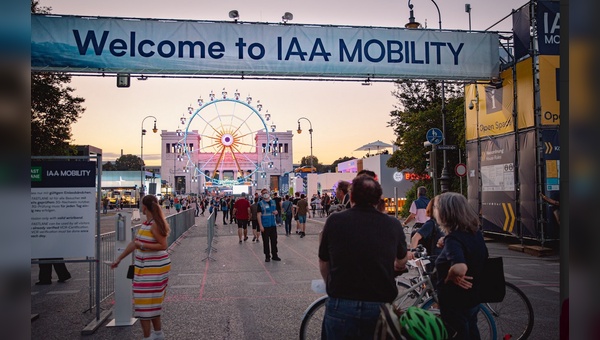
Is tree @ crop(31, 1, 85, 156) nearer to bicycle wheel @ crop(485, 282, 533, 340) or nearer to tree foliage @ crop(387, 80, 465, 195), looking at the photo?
tree foliage @ crop(387, 80, 465, 195)

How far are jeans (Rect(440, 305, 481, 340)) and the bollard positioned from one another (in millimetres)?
4537

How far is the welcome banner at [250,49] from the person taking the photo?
12555 mm

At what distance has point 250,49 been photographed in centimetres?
1349

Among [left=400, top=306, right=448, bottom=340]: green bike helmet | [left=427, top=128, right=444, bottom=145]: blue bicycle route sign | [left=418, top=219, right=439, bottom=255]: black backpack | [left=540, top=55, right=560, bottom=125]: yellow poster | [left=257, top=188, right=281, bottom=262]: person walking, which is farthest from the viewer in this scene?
[left=427, top=128, right=444, bottom=145]: blue bicycle route sign

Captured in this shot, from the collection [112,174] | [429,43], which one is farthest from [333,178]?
[112,174]

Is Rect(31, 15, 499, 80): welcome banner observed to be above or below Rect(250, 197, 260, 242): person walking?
above

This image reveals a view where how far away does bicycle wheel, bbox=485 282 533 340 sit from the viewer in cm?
550

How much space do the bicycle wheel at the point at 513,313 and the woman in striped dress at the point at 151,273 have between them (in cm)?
369

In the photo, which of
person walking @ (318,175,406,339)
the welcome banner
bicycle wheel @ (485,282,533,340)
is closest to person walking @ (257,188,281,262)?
the welcome banner

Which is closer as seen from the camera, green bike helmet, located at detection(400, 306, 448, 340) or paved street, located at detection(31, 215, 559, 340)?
green bike helmet, located at detection(400, 306, 448, 340)

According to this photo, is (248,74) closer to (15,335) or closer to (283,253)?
(283,253)

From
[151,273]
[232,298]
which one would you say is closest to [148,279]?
[151,273]

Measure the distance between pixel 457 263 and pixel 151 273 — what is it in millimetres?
3293

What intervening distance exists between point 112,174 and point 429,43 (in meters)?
89.8
